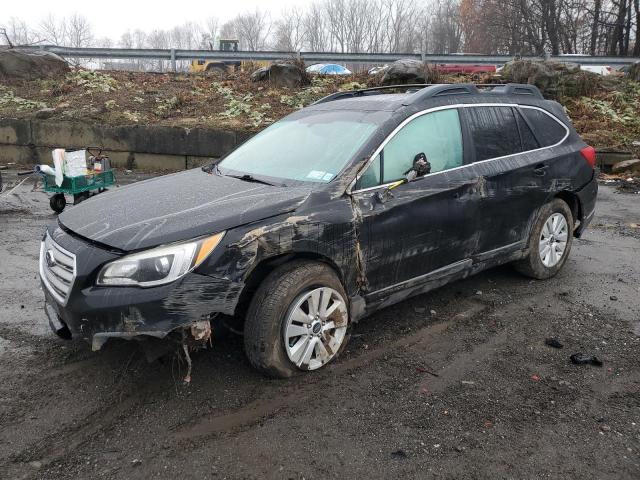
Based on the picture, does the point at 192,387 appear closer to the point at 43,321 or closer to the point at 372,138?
the point at 43,321

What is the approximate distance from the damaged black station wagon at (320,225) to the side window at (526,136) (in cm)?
1

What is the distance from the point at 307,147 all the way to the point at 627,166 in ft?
29.8

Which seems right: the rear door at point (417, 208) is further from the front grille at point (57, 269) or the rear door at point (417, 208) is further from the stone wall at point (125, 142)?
the stone wall at point (125, 142)

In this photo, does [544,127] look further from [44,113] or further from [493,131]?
[44,113]

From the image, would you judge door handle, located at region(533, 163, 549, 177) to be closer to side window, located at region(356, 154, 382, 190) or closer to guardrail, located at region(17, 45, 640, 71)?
side window, located at region(356, 154, 382, 190)

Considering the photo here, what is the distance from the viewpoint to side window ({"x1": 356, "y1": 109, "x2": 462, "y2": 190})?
3.73 metres

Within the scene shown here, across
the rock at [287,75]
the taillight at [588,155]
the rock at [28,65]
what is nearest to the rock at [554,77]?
the rock at [287,75]

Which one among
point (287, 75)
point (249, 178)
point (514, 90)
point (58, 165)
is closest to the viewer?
point (249, 178)

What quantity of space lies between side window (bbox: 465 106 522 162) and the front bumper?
2.44m

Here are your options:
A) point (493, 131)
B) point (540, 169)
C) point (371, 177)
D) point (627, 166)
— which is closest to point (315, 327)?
point (371, 177)

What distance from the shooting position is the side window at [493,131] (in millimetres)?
4442

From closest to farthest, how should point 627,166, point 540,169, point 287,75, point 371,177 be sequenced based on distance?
1. point 371,177
2. point 540,169
3. point 627,166
4. point 287,75

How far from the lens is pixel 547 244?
5.16 m

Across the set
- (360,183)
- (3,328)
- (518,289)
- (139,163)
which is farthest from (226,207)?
(139,163)
